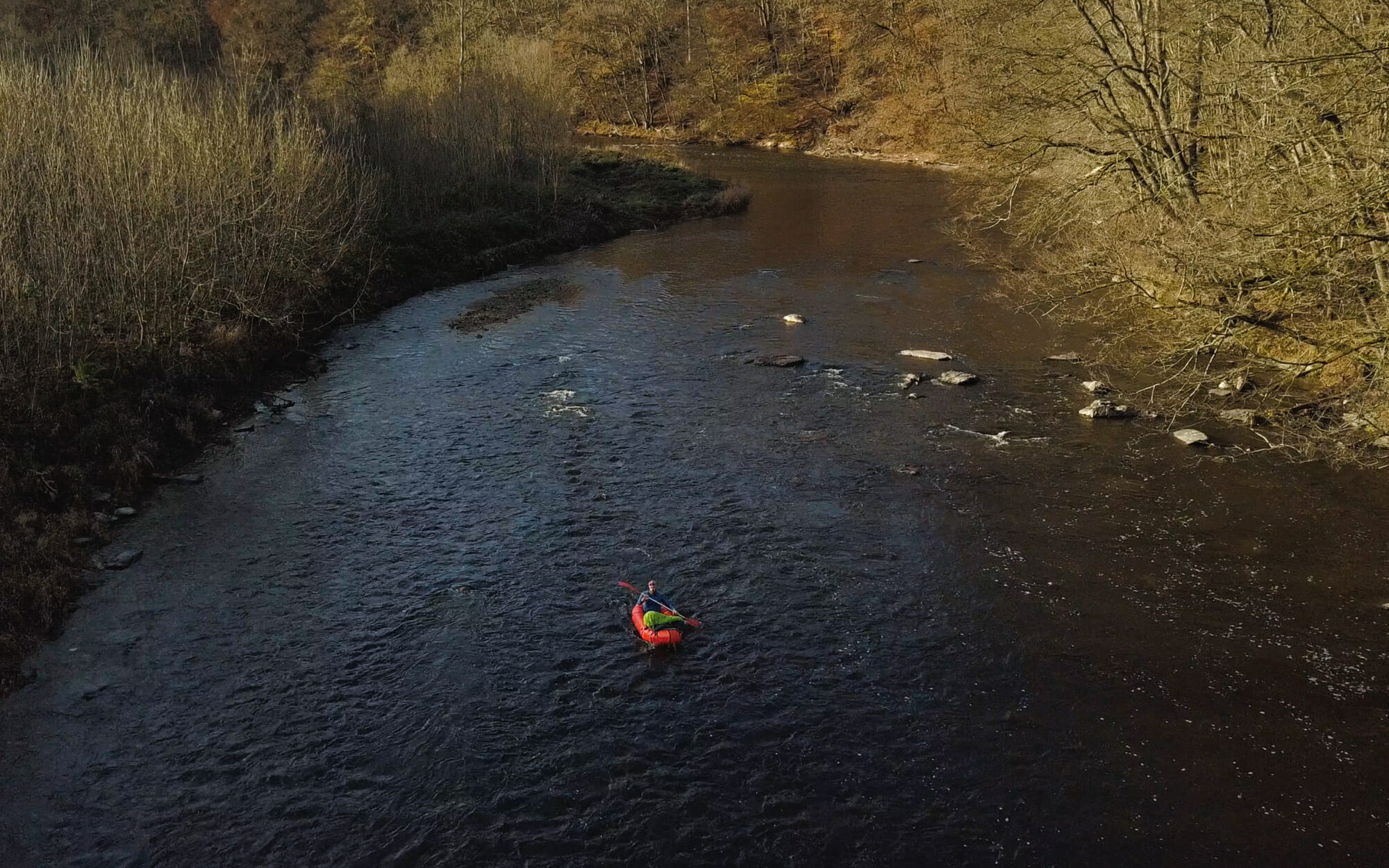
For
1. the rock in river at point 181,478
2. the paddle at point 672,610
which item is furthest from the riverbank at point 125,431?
the paddle at point 672,610

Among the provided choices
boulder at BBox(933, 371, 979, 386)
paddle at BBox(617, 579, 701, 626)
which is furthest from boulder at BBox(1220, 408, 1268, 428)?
paddle at BBox(617, 579, 701, 626)

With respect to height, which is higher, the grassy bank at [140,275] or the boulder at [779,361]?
the grassy bank at [140,275]

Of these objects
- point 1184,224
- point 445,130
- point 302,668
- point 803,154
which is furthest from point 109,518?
point 803,154

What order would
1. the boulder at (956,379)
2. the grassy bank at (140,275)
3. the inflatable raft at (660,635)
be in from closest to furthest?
the inflatable raft at (660,635) < the grassy bank at (140,275) < the boulder at (956,379)

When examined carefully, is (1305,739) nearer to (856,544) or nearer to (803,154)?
(856,544)

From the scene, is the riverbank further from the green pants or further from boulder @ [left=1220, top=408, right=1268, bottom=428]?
boulder @ [left=1220, top=408, right=1268, bottom=428]

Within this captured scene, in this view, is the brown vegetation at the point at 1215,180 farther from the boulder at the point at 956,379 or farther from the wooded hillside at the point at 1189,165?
the boulder at the point at 956,379
